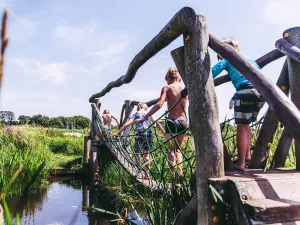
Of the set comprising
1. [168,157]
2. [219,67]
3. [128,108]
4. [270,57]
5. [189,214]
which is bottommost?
[189,214]

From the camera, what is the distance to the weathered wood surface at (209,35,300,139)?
1.47 metres

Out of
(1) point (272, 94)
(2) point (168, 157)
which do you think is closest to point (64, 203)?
(2) point (168, 157)

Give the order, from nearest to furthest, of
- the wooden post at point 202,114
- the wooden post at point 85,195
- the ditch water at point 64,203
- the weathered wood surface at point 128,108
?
the wooden post at point 202,114 → the ditch water at point 64,203 → the wooden post at point 85,195 → the weathered wood surface at point 128,108

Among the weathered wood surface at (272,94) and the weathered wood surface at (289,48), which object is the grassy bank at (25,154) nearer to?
the weathered wood surface at (272,94)

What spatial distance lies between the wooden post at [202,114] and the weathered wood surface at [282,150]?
0.85 metres

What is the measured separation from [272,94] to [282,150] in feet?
3.50

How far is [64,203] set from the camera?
23.3ft

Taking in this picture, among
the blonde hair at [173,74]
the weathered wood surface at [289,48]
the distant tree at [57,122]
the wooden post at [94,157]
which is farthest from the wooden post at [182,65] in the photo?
the distant tree at [57,122]

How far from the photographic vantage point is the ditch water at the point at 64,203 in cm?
572

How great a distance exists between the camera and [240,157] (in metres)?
2.33

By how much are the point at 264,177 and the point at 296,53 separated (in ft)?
2.71

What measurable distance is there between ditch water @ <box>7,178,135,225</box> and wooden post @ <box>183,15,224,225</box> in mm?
3423

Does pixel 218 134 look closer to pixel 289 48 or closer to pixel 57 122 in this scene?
pixel 289 48

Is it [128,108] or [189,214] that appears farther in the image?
[128,108]
